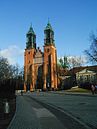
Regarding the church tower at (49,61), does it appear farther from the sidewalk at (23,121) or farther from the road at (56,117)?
the sidewalk at (23,121)

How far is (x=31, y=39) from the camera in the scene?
14612cm

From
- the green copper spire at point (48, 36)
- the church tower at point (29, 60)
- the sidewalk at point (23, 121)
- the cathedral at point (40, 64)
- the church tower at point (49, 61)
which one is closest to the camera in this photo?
the sidewalk at point (23, 121)

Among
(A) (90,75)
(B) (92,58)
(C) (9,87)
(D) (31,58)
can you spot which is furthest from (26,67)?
(C) (9,87)

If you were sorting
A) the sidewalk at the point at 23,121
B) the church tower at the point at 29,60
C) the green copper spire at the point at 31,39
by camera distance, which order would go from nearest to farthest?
the sidewalk at the point at 23,121 → the church tower at the point at 29,60 → the green copper spire at the point at 31,39

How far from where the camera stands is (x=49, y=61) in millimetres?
138250

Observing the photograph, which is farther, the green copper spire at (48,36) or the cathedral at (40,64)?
the green copper spire at (48,36)

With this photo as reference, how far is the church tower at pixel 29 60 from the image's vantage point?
137 metres

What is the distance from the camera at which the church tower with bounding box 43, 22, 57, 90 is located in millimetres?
132250

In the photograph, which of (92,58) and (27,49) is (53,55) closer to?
(27,49)

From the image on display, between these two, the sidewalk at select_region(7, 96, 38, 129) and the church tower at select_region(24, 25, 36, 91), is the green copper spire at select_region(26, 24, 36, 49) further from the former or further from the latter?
the sidewalk at select_region(7, 96, 38, 129)

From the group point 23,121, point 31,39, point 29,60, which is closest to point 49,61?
point 29,60

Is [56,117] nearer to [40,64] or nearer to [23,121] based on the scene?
[23,121]

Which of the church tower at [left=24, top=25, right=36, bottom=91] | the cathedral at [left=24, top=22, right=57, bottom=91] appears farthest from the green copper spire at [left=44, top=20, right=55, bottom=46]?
the church tower at [left=24, top=25, right=36, bottom=91]

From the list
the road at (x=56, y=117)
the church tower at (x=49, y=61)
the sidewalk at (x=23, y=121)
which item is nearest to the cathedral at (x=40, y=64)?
the church tower at (x=49, y=61)
